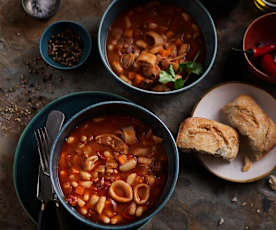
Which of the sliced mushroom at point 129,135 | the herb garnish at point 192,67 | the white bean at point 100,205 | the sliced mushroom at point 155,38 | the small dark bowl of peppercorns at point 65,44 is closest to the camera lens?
the white bean at point 100,205

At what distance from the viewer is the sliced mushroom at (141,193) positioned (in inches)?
121

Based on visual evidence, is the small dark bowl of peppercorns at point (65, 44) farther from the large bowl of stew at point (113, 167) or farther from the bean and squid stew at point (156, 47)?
the large bowl of stew at point (113, 167)

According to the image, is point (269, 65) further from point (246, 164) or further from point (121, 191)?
point (121, 191)

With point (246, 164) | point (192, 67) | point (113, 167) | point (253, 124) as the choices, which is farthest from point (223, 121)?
point (113, 167)

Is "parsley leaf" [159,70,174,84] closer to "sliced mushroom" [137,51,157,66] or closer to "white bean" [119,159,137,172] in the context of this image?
"sliced mushroom" [137,51,157,66]

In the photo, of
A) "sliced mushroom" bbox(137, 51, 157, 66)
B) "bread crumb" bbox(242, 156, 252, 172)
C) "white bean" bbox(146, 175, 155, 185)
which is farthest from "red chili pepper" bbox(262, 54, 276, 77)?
"white bean" bbox(146, 175, 155, 185)

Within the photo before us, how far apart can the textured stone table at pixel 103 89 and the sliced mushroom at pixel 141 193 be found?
0.50m

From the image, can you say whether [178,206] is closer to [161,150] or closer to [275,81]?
[161,150]

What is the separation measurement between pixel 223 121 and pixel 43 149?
1672 mm

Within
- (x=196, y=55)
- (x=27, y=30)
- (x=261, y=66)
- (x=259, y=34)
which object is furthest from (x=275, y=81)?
(x=27, y=30)

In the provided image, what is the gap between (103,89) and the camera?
3.60 m

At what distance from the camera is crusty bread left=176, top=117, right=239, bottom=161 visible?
130 inches

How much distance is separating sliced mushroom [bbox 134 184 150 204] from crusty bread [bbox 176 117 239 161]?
0.50 metres

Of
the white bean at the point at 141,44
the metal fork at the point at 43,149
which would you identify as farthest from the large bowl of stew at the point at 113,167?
the white bean at the point at 141,44
